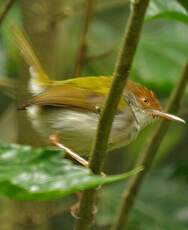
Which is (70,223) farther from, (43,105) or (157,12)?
(157,12)

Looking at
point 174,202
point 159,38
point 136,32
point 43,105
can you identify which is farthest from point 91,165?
point 159,38

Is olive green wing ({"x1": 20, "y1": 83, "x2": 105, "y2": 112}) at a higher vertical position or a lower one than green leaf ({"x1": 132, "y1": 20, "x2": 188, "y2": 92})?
lower

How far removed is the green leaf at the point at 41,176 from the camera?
1087 mm

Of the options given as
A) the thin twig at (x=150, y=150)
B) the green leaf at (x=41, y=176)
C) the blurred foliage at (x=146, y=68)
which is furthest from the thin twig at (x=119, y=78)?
the thin twig at (x=150, y=150)

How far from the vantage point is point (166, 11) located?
96.9 inches

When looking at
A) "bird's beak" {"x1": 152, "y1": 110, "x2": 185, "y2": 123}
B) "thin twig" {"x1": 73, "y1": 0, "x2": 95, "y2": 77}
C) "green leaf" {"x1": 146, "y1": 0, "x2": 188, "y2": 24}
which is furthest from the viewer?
"thin twig" {"x1": 73, "y1": 0, "x2": 95, "y2": 77}

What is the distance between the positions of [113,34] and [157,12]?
2.35 m

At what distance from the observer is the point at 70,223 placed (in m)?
4.75

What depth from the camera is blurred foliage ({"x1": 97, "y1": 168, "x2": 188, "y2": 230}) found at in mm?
3779

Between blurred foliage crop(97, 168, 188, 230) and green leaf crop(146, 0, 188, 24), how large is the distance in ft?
6.07

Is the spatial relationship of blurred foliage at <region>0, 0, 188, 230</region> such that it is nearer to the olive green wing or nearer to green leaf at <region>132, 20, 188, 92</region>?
green leaf at <region>132, 20, 188, 92</region>

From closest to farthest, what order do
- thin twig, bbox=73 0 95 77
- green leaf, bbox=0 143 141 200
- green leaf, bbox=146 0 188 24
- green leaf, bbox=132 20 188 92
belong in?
green leaf, bbox=0 143 141 200
green leaf, bbox=146 0 188 24
thin twig, bbox=73 0 95 77
green leaf, bbox=132 20 188 92

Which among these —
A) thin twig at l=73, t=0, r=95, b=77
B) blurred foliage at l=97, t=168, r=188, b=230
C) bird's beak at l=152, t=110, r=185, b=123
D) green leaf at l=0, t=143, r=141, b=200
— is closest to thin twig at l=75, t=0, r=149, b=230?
green leaf at l=0, t=143, r=141, b=200

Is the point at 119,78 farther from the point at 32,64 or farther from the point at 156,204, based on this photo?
the point at 156,204
